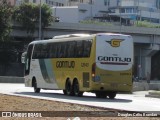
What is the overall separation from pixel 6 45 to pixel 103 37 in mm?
57824

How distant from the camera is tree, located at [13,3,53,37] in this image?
83.1m

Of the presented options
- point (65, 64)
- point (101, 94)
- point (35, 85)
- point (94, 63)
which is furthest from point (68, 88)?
point (35, 85)

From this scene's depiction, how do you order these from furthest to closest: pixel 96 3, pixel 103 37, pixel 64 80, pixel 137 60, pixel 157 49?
pixel 96 3, pixel 137 60, pixel 157 49, pixel 64 80, pixel 103 37

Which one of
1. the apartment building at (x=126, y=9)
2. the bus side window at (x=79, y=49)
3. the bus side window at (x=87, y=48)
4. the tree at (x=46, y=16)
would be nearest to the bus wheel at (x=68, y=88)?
the bus side window at (x=79, y=49)

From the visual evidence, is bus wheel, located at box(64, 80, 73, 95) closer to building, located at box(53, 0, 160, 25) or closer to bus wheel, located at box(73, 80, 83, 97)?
bus wheel, located at box(73, 80, 83, 97)

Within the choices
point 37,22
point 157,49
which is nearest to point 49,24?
point 37,22

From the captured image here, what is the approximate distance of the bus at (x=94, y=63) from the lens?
2753 cm

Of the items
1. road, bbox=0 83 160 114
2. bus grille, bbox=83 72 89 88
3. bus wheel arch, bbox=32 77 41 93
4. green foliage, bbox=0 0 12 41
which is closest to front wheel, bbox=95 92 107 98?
road, bbox=0 83 160 114

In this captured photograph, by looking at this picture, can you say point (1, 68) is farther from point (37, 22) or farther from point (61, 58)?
point (61, 58)

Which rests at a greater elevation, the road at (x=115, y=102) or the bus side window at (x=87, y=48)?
the bus side window at (x=87, y=48)

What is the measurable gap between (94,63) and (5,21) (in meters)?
52.4

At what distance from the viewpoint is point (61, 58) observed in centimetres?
3073

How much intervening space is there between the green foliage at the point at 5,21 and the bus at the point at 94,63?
154 feet

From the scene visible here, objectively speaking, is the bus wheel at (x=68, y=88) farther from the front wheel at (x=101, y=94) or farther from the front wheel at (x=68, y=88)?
the front wheel at (x=101, y=94)
